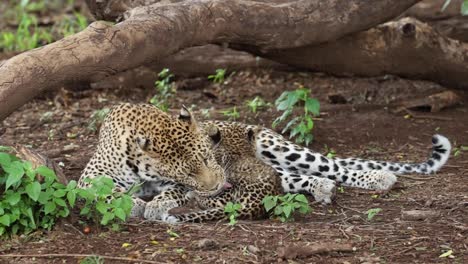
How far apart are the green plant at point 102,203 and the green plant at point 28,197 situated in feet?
0.41

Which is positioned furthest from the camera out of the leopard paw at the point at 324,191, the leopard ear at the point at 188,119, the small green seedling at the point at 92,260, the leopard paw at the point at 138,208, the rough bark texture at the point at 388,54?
the rough bark texture at the point at 388,54

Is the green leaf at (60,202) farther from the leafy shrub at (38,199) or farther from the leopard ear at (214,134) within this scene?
the leopard ear at (214,134)

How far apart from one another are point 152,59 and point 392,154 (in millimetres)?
2804

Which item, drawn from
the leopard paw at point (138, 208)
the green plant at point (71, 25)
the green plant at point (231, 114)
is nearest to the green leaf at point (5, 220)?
the leopard paw at point (138, 208)

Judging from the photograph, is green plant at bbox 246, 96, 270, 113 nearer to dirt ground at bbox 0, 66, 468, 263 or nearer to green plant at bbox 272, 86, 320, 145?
dirt ground at bbox 0, 66, 468, 263

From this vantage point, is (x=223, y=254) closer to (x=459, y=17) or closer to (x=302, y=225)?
(x=302, y=225)

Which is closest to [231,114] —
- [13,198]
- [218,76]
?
[218,76]

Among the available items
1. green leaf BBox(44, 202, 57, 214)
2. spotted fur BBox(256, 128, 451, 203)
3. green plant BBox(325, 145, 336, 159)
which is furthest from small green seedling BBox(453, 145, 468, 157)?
green leaf BBox(44, 202, 57, 214)

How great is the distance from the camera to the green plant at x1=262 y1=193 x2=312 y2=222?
6707 millimetres

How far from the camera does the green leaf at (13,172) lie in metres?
5.76

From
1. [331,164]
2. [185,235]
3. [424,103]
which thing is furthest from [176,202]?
[424,103]

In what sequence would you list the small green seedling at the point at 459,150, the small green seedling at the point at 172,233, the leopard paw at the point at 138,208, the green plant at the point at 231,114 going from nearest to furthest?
the small green seedling at the point at 172,233 → the leopard paw at the point at 138,208 → the small green seedling at the point at 459,150 → the green plant at the point at 231,114

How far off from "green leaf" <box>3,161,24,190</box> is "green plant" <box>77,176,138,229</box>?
0.36 m

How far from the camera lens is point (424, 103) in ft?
33.1
